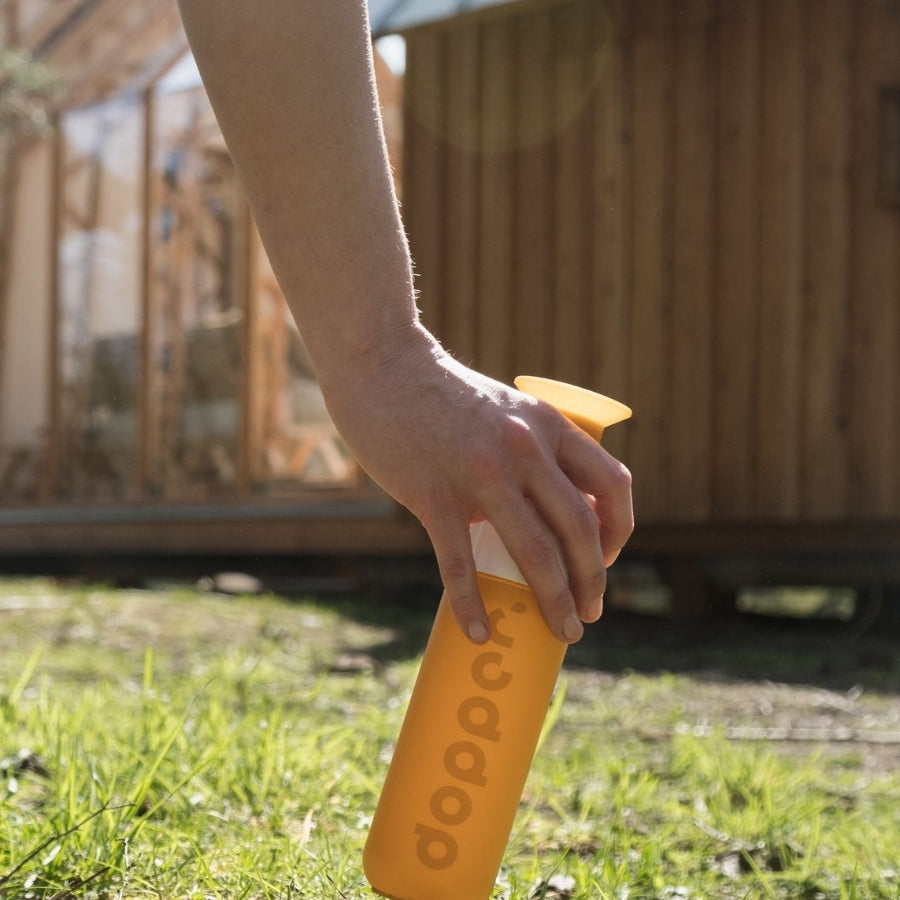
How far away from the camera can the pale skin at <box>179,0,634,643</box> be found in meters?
1.06

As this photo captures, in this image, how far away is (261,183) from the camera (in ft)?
3.67

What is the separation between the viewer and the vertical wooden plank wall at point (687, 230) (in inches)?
233

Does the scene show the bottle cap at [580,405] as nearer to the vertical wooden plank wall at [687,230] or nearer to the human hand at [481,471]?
the human hand at [481,471]

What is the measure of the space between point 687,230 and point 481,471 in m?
5.45

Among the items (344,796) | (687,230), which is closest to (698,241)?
(687,230)

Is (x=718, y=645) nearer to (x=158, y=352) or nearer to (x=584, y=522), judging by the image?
(x=584, y=522)

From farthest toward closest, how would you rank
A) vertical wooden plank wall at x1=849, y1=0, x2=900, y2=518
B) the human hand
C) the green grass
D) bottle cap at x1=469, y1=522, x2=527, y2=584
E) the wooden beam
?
1. the wooden beam
2. vertical wooden plank wall at x1=849, y1=0, x2=900, y2=518
3. the green grass
4. bottle cap at x1=469, y1=522, x2=527, y2=584
5. the human hand

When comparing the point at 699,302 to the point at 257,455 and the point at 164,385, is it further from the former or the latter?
the point at 164,385

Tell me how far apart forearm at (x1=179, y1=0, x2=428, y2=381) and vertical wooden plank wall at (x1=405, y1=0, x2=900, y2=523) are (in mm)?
5199

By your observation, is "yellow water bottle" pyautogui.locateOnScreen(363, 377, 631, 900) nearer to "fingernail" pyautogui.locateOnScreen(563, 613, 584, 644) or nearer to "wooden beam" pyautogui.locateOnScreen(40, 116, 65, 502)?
"fingernail" pyautogui.locateOnScreen(563, 613, 584, 644)

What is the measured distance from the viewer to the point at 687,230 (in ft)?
20.4

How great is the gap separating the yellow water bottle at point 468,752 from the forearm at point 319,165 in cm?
22

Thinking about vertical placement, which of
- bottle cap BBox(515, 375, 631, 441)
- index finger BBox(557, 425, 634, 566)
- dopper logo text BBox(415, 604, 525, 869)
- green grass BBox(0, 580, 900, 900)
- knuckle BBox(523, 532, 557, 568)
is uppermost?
bottle cap BBox(515, 375, 631, 441)

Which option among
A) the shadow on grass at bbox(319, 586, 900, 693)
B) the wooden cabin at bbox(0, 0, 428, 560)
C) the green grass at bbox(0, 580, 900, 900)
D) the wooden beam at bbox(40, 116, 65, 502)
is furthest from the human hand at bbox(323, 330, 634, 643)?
the wooden beam at bbox(40, 116, 65, 502)
